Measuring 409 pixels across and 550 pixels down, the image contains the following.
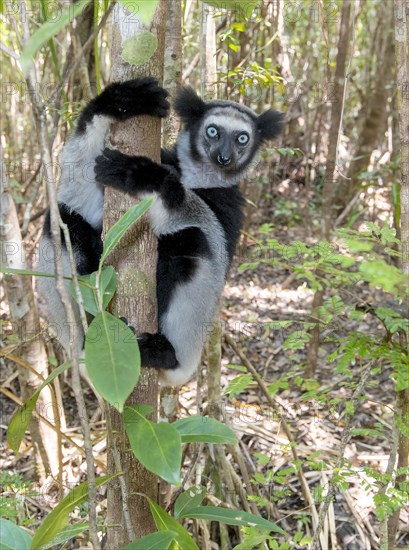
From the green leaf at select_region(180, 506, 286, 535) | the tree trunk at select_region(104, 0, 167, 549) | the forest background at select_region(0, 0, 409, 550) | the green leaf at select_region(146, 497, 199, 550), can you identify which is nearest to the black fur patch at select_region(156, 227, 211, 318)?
the forest background at select_region(0, 0, 409, 550)

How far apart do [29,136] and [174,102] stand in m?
4.51

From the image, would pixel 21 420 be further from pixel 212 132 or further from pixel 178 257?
pixel 212 132

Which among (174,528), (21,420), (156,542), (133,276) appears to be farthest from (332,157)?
(156,542)

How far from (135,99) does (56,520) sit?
5.13ft

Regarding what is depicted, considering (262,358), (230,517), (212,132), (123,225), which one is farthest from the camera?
(262,358)

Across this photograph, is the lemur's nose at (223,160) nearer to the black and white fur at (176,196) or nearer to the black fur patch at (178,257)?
the black and white fur at (176,196)

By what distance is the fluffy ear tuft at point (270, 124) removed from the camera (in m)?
3.94

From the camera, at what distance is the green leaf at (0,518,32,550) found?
1.60m

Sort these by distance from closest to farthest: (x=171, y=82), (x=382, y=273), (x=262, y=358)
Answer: (x=382, y=273)
(x=171, y=82)
(x=262, y=358)

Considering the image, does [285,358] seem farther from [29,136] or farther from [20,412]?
[29,136]

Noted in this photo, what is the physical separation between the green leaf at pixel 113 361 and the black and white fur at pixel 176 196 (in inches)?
24.7

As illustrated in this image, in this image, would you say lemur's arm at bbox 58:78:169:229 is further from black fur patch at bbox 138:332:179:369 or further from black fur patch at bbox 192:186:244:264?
black fur patch at bbox 138:332:179:369

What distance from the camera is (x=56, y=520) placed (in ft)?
5.34

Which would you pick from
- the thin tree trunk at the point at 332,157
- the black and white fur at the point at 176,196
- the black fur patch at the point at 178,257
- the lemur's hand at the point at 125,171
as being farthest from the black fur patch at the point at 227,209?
the thin tree trunk at the point at 332,157
